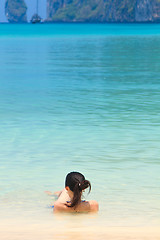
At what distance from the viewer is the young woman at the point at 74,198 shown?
632 centimetres

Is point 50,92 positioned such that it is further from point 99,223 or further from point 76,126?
point 99,223

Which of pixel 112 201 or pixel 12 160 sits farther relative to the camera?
pixel 12 160

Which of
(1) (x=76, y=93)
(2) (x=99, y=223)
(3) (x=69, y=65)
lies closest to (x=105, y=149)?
(2) (x=99, y=223)

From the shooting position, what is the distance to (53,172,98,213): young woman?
6324 mm

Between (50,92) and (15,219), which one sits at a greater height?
(15,219)

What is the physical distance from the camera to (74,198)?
6.48 meters

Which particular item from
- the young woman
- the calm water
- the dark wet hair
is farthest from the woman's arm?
the dark wet hair

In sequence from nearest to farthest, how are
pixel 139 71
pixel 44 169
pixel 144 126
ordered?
pixel 44 169 < pixel 144 126 < pixel 139 71

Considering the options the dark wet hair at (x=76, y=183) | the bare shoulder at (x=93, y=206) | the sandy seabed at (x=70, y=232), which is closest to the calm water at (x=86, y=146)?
the bare shoulder at (x=93, y=206)

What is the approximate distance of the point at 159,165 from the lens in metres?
9.33

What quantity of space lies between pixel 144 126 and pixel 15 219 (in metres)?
6.65

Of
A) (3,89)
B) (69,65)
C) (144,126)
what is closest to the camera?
(144,126)

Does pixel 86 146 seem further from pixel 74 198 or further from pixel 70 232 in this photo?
pixel 70 232

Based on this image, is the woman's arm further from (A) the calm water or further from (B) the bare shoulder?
(A) the calm water
